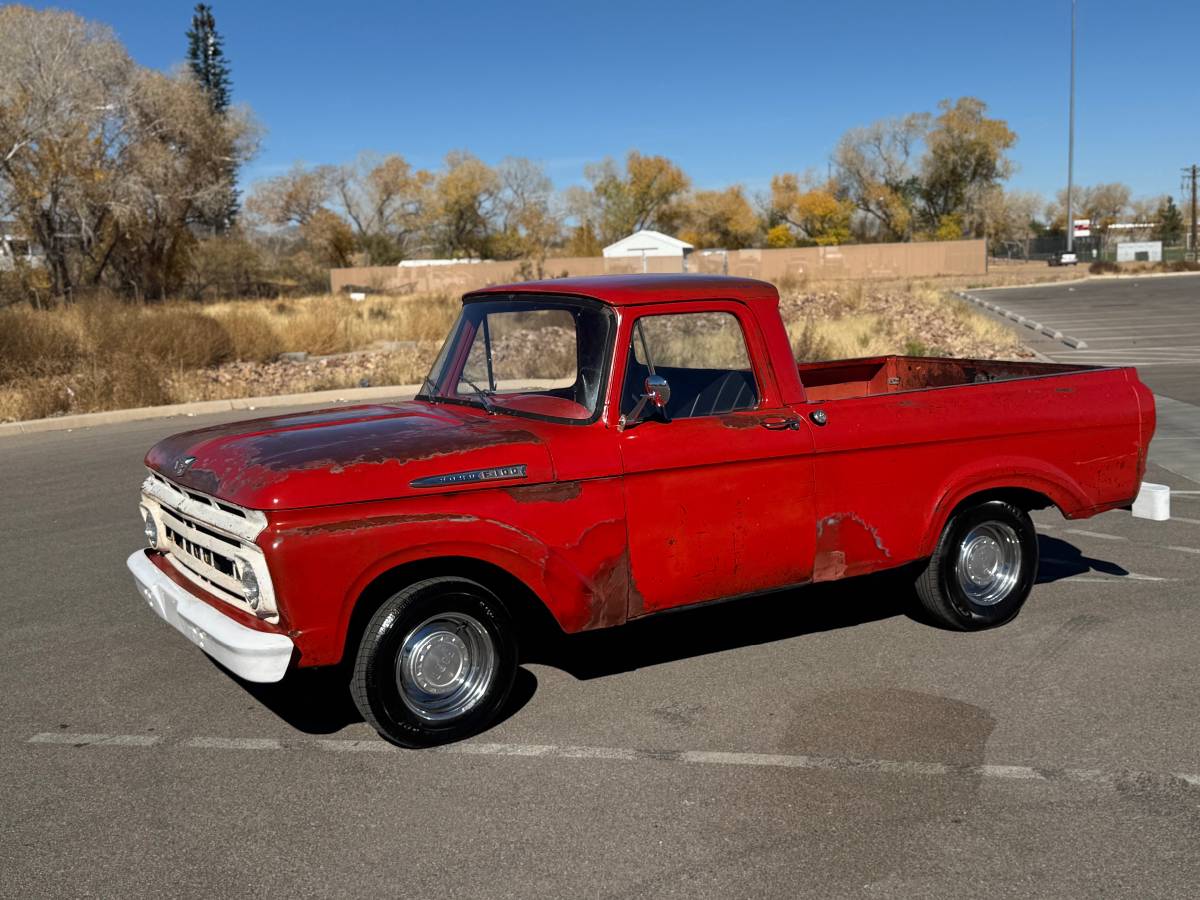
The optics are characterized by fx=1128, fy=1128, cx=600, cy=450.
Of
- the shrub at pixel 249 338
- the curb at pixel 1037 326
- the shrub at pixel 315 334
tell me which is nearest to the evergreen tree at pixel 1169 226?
the curb at pixel 1037 326

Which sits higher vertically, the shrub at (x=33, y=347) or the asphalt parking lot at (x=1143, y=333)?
the shrub at (x=33, y=347)

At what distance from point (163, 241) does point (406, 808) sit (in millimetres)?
48599

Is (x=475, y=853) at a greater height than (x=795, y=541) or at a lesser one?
lesser

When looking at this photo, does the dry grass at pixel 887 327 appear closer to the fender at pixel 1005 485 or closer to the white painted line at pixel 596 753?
the fender at pixel 1005 485

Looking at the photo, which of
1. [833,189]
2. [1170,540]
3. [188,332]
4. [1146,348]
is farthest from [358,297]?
[833,189]

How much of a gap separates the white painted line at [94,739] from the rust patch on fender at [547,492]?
1.85 meters

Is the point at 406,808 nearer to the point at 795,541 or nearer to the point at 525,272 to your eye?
the point at 795,541

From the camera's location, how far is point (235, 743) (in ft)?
15.3

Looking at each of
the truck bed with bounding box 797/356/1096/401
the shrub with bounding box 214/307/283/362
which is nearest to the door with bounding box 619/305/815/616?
the truck bed with bounding box 797/356/1096/401

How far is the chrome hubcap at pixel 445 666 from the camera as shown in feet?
14.6

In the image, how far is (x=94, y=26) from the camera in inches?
1649

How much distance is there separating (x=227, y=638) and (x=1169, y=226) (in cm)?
12172

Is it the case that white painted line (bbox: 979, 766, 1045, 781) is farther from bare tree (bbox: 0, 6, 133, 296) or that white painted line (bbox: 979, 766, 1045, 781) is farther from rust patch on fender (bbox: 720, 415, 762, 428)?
bare tree (bbox: 0, 6, 133, 296)

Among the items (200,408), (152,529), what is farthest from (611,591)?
(200,408)
